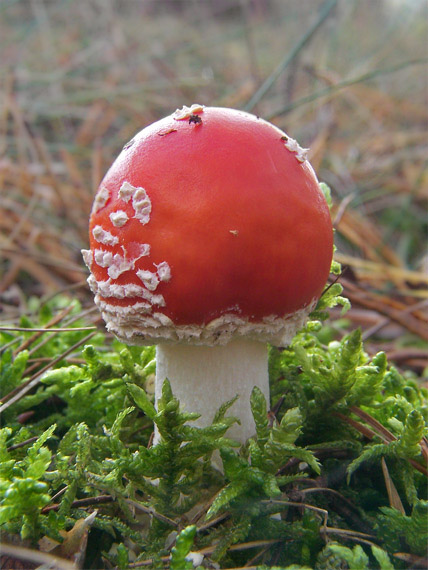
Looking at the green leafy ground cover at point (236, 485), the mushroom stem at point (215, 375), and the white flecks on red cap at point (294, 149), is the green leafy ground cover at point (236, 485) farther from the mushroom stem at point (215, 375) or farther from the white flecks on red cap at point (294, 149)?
the white flecks on red cap at point (294, 149)

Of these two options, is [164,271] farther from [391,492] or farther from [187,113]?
[391,492]

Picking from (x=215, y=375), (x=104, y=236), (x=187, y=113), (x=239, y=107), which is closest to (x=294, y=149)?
(x=187, y=113)

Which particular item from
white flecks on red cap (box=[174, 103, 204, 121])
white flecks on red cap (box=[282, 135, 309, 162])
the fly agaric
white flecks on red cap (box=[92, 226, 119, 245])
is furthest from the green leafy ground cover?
white flecks on red cap (box=[174, 103, 204, 121])

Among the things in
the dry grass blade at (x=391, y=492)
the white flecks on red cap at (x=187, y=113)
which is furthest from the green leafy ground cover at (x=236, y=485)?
the white flecks on red cap at (x=187, y=113)

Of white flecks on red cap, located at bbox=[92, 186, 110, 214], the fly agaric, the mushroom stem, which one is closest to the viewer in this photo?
the fly agaric

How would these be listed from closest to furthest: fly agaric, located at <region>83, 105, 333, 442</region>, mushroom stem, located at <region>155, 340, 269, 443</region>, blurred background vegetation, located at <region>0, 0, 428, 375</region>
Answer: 1. fly agaric, located at <region>83, 105, 333, 442</region>
2. mushroom stem, located at <region>155, 340, 269, 443</region>
3. blurred background vegetation, located at <region>0, 0, 428, 375</region>

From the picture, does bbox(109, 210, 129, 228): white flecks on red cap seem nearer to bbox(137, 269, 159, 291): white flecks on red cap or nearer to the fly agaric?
the fly agaric

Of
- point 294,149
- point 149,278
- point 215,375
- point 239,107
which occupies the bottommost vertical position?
point 215,375
